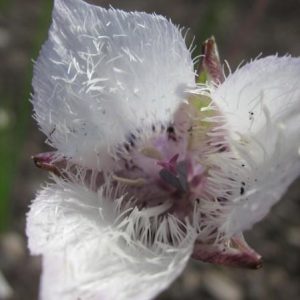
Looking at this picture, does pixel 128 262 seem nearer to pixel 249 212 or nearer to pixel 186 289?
pixel 249 212

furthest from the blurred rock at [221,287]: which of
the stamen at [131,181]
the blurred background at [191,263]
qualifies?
the stamen at [131,181]

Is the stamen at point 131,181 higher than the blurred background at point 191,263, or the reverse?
the stamen at point 131,181

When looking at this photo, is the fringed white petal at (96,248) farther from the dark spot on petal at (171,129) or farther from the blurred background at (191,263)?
the blurred background at (191,263)

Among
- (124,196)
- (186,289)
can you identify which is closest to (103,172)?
(124,196)

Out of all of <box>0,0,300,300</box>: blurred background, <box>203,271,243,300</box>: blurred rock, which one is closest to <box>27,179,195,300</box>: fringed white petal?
<box>0,0,300,300</box>: blurred background

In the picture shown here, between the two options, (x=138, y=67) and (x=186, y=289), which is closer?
(x=138, y=67)
